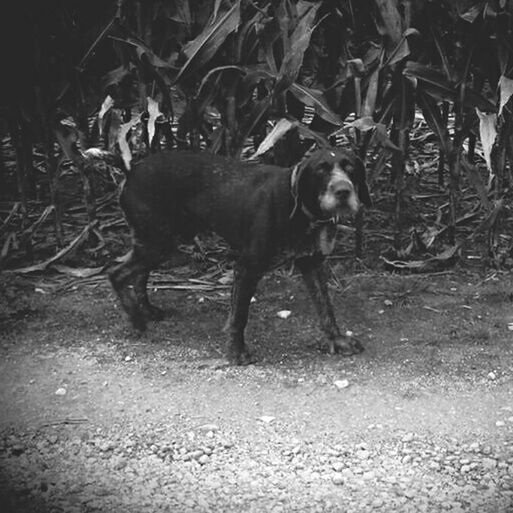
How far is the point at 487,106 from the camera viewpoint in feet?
17.8

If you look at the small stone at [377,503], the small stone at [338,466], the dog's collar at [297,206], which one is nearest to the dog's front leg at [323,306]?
the dog's collar at [297,206]

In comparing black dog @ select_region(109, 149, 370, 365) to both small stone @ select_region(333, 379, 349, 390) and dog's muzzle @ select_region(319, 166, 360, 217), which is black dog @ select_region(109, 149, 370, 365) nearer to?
dog's muzzle @ select_region(319, 166, 360, 217)

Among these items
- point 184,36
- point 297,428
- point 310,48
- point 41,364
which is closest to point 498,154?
point 310,48

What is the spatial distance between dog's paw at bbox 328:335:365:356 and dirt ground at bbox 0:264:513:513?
60mm

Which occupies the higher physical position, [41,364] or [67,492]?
[67,492]

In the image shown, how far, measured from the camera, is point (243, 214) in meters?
4.72

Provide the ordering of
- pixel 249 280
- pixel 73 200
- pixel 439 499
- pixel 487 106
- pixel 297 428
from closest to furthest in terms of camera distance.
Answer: pixel 439 499 → pixel 297 428 → pixel 249 280 → pixel 487 106 → pixel 73 200

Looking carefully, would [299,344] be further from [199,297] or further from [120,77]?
[120,77]

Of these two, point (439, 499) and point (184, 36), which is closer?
point (439, 499)

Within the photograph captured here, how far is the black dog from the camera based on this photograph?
14.7 feet

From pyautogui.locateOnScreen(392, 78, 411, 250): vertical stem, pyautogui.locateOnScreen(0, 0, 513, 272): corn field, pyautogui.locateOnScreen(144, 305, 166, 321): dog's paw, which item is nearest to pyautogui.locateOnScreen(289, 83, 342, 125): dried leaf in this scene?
pyautogui.locateOnScreen(0, 0, 513, 272): corn field

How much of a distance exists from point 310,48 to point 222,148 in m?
0.81

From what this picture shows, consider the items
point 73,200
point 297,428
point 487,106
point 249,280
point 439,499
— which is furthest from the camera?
point 73,200

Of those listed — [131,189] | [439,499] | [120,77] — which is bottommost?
[439,499]
